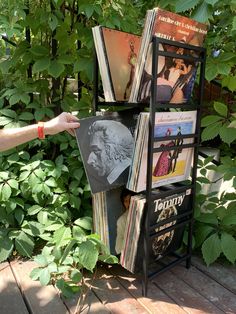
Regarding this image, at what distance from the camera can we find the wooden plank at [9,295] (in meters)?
1.63

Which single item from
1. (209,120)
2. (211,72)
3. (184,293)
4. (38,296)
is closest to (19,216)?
(38,296)

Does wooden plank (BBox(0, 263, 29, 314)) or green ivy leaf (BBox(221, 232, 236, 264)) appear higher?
green ivy leaf (BBox(221, 232, 236, 264))

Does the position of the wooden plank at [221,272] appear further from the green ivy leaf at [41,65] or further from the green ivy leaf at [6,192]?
the green ivy leaf at [41,65]

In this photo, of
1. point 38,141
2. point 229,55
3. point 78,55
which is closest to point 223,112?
point 229,55

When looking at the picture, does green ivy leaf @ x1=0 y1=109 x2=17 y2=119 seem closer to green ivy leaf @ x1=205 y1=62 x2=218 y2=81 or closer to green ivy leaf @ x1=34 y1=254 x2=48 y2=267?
green ivy leaf @ x1=34 y1=254 x2=48 y2=267

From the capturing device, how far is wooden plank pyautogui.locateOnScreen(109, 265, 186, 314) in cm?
168

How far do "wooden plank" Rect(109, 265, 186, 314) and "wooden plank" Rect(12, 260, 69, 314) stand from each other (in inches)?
13.9

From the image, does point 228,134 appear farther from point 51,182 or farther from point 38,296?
point 38,296

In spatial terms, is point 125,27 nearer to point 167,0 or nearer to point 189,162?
point 167,0

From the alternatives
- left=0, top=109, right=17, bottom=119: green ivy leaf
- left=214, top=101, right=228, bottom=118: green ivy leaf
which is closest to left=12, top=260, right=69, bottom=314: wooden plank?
left=0, top=109, right=17, bottom=119: green ivy leaf

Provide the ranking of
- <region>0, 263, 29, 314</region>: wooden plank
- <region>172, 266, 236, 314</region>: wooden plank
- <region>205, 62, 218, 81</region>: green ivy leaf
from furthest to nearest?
<region>205, 62, 218, 81</region>: green ivy leaf, <region>172, 266, 236, 314</region>: wooden plank, <region>0, 263, 29, 314</region>: wooden plank

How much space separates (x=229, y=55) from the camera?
1913mm

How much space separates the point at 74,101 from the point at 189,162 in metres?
0.86

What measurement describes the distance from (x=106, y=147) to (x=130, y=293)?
2.36ft
